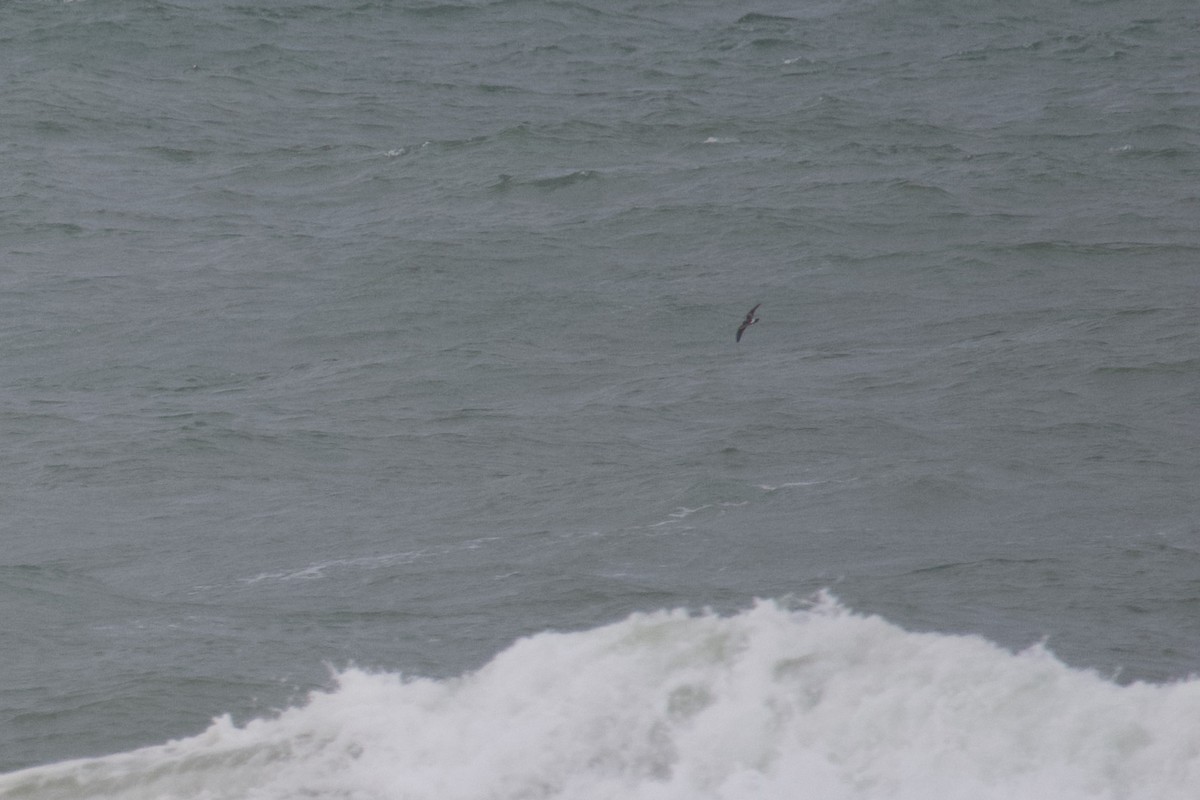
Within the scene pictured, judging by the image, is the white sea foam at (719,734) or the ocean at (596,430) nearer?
the white sea foam at (719,734)

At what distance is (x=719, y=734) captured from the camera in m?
11.2

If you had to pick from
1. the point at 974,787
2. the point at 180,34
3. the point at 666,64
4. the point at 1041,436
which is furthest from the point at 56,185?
the point at 974,787

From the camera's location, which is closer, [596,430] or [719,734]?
[719,734]

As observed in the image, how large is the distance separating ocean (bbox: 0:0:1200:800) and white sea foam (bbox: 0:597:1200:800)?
27 mm

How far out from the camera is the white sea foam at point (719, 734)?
10734mm

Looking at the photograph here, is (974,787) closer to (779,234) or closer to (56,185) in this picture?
(779,234)

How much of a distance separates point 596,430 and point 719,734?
596 cm

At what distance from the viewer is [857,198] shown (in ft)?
79.8

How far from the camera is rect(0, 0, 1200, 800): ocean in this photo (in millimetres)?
11312

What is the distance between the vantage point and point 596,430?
55.4 ft

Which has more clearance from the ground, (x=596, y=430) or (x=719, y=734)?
(x=596, y=430)

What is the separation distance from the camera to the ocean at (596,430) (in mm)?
11312

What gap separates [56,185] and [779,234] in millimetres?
9182

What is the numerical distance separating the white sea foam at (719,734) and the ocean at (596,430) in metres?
0.03
